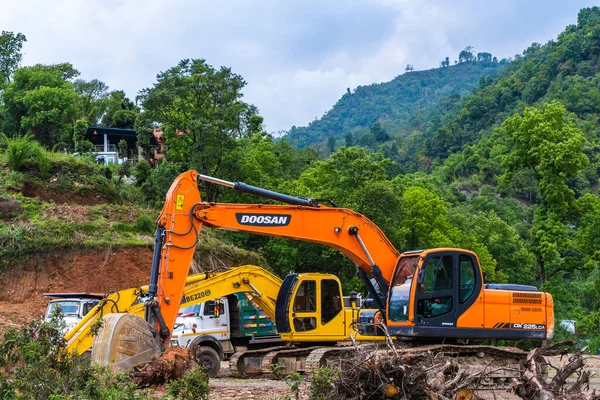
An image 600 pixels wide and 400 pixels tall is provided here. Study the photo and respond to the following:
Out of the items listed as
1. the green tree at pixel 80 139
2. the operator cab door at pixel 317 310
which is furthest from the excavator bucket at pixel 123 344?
the green tree at pixel 80 139

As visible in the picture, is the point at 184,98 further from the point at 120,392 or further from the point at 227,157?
the point at 120,392

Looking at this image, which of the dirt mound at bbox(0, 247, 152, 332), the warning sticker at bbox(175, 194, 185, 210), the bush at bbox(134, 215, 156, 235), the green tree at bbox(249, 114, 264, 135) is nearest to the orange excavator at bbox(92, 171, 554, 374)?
the warning sticker at bbox(175, 194, 185, 210)

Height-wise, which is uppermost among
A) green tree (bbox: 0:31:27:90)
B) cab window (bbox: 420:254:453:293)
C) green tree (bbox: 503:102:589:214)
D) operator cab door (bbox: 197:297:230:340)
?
green tree (bbox: 0:31:27:90)

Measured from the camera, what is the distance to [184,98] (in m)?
44.4

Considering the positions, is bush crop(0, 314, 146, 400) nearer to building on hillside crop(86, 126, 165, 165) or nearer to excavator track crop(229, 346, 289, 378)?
excavator track crop(229, 346, 289, 378)

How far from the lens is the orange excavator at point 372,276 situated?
49.9 feet

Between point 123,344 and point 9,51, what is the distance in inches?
2852

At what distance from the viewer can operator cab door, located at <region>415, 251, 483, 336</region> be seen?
16031 millimetres

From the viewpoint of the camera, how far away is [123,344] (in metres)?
13.3

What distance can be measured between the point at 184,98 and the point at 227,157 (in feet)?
13.4

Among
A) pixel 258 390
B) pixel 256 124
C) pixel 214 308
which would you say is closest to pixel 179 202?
pixel 258 390

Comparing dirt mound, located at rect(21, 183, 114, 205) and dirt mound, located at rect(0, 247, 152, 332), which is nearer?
dirt mound, located at rect(0, 247, 152, 332)

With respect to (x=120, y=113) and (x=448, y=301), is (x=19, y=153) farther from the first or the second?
(x=120, y=113)

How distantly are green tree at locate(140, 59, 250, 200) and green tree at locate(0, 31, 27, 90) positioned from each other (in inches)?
1569
